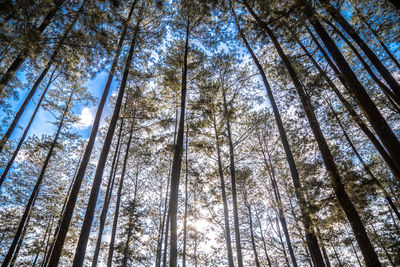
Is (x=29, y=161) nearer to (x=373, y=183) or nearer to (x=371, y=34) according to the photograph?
(x=373, y=183)

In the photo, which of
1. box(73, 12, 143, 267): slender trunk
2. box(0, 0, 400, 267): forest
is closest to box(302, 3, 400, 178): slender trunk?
box(0, 0, 400, 267): forest

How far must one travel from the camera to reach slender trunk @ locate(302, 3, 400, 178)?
332cm

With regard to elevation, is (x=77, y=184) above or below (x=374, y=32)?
below

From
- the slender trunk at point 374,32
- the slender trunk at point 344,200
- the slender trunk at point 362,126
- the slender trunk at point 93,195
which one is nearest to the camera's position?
the slender trunk at point 344,200

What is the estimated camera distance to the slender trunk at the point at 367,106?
10.9 feet

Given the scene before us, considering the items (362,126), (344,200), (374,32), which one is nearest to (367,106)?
(362,126)

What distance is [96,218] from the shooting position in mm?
13797

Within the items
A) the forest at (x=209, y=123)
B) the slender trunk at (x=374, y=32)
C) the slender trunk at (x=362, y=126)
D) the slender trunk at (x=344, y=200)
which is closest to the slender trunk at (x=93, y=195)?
the forest at (x=209, y=123)

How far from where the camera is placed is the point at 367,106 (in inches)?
146

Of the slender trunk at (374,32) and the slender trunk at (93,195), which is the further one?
the slender trunk at (374,32)

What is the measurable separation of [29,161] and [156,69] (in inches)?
445

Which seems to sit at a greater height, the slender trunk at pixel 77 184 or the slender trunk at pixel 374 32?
the slender trunk at pixel 374 32

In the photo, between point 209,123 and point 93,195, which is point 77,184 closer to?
point 93,195

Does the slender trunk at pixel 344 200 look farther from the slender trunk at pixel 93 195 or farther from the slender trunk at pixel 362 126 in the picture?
the slender trunk at pixel 93 195
